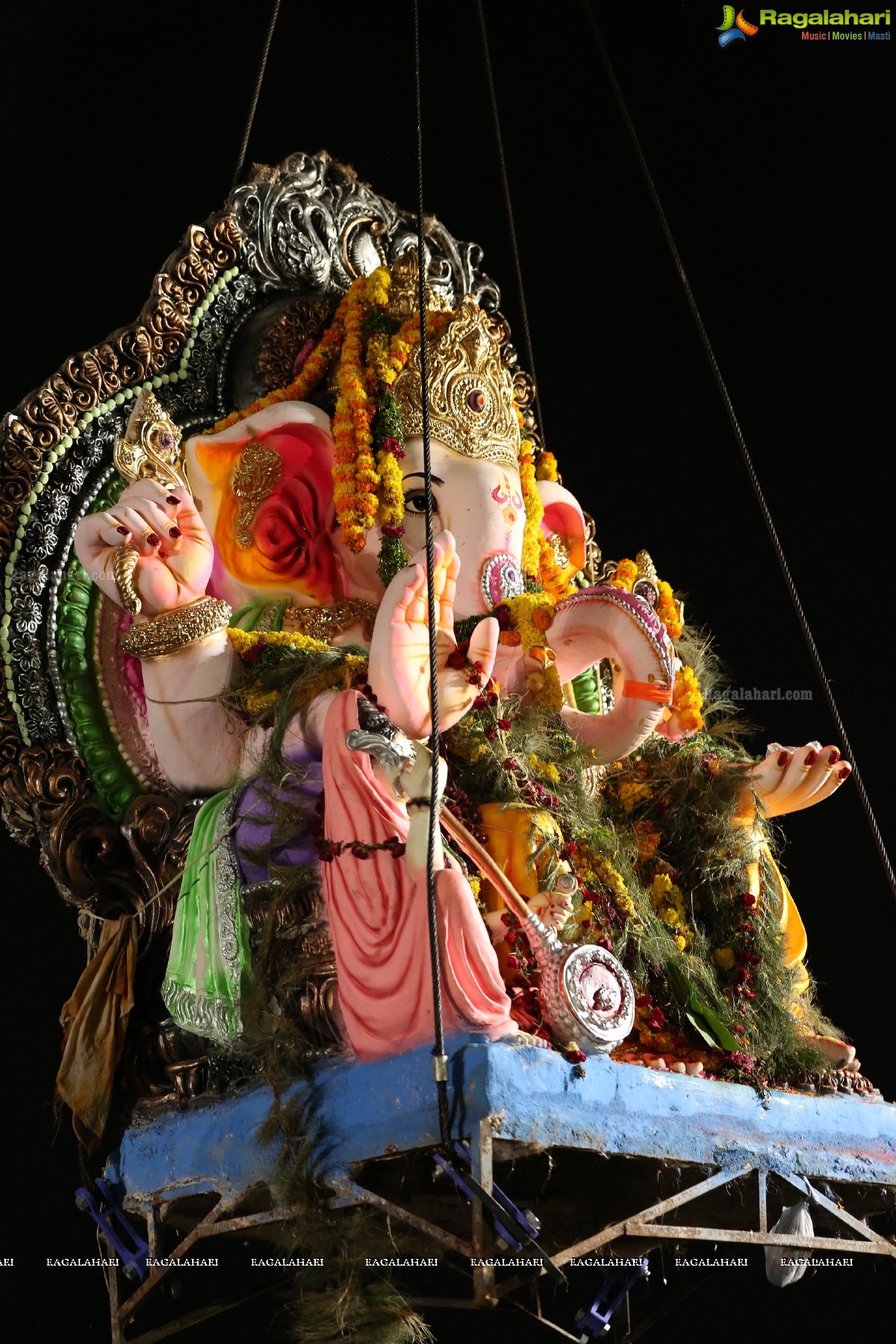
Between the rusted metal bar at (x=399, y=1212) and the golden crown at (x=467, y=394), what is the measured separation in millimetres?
1575

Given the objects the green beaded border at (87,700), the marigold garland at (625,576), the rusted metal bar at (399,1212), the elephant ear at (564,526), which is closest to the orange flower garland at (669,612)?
the marigold garland at (625,576)

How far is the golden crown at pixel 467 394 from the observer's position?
4.08 m

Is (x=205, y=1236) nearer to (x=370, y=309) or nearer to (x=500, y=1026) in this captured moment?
(x=500, y=1026)

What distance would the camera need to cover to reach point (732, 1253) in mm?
3787

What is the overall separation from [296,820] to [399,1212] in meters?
0.73

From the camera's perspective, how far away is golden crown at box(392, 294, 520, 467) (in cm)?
408

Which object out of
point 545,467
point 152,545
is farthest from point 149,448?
point 545,467

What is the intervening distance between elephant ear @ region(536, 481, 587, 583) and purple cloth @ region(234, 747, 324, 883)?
1.13 metres

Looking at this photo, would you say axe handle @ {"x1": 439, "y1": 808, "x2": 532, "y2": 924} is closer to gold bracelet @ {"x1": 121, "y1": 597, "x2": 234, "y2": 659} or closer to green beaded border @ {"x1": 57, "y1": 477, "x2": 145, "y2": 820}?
gold bracelet @ {"x1": 121, "y1": 597, "x2": 234, "y2": 659}

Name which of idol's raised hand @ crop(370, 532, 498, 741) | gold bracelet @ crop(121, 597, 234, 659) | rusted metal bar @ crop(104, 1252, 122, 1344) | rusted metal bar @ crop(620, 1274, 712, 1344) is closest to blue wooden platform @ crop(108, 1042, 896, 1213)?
rusted metal bar @ crop(104, 1252, 122, 1344)

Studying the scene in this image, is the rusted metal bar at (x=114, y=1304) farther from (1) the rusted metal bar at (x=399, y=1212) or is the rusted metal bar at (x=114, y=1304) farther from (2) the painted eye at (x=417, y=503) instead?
(2) the painted eye at (x=417, y=503)

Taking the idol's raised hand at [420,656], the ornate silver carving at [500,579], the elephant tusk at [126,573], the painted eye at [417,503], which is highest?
the painted eye at [417,503]

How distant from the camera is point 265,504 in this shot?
4.11 metres

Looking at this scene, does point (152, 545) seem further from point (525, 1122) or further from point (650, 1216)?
point (650, 1216)
